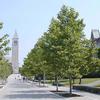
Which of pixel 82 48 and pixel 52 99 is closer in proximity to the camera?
pixel 52 99

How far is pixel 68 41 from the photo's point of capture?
4091 cm

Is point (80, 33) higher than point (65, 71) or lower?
higher

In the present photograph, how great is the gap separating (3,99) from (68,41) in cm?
974

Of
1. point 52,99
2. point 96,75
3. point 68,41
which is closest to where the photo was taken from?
point 52,99

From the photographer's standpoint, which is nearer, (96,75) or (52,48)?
(52,48)

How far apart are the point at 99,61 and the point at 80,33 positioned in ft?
11.0

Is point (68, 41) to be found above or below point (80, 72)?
above

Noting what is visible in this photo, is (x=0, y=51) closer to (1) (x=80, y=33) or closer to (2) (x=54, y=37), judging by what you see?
(2) (x=54, y=37)

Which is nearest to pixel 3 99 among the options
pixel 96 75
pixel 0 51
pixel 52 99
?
pixel 52 99

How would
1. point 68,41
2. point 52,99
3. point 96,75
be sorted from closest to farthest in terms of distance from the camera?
1. point 52,99
2. point 68,41
3. point 96,75

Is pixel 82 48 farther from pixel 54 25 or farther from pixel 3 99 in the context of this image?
pixel 3 99

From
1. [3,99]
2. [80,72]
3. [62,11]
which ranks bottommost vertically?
[3,99]

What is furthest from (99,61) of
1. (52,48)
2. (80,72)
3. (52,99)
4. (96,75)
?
(96,75)

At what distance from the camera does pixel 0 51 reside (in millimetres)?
41656
